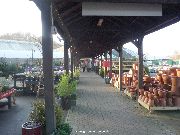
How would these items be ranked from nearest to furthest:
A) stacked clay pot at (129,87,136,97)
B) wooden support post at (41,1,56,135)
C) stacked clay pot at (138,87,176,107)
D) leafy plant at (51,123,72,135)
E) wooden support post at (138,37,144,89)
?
leafy plant at (51,123,72,135) < wooden support post at (41,1,56,135) < stacked clay pot at (138,87,176,107) < wooden support post at (138,37,144,89) < stacked clay pot at (129,87,136,97)

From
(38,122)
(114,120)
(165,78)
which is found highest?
(165,78)

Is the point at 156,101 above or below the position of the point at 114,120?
above

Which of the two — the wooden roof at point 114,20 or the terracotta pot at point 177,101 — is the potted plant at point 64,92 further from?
the terracotta pot at point 177,101

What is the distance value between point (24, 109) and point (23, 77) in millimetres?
5901

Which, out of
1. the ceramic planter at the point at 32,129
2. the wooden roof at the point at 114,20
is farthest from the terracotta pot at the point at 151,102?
the ceramic planter at the point at 32,129

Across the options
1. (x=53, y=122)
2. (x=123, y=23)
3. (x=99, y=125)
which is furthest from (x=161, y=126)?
(x=123, y=23)

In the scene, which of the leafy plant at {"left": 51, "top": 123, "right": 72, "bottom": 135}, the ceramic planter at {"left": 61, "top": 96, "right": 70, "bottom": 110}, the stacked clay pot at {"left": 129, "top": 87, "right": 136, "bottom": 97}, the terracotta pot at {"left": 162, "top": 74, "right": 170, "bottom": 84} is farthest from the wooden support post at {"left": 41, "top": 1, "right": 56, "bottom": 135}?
the stacked clay pot at {"left": 129, "top": 87, "right": 136, "bottom": 97}

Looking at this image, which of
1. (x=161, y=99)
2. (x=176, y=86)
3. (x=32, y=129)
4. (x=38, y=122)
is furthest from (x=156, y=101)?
(x=32, y=129)

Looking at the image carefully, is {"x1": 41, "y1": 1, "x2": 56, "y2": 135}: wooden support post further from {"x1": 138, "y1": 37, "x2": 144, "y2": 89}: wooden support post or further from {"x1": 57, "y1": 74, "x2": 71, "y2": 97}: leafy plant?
{"x1": 138, "y1": 37, "x2": 144, "y2": 89}: wooden support post

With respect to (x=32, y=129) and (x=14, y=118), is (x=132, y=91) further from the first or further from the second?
(x=32, y=129)

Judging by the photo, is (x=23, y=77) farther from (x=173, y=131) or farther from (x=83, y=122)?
(x=173, y=131)

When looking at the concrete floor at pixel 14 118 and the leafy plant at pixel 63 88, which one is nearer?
the concrete floor at pixel 14 118

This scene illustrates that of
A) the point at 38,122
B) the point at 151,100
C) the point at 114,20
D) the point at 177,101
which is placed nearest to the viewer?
the point at 38,122

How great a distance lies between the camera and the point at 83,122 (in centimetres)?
1108
